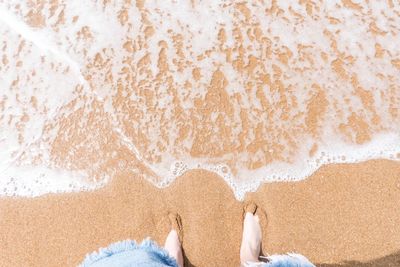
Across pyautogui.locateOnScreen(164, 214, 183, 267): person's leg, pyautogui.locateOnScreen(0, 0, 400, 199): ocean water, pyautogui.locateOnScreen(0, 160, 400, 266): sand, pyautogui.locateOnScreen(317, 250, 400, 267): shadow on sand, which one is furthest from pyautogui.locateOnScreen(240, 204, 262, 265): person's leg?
pyautogui.locateOnScreen(317, 250, 400, 267): shadow on sand

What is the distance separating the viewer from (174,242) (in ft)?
9.31

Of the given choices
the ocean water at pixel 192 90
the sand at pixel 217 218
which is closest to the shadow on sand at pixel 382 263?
the sand at pixel 217 218

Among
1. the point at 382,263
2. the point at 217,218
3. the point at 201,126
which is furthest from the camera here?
the point at 201,126

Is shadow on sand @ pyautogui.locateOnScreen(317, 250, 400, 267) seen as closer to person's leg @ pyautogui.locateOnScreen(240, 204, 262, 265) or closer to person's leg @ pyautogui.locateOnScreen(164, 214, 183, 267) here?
person's leg @ pyautogui.locateOnScreen(240, 204, 262, 265)

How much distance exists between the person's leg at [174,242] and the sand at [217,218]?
0.05 metres

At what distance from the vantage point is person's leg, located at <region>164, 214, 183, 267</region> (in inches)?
110

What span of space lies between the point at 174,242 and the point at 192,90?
3.58 feet

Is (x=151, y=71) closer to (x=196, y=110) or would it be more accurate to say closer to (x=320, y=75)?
(x=196, y=110)

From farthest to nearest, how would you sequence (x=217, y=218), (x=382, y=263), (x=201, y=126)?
(x=201, y=126) < (x=217, y=218) < (x=382, y=263)

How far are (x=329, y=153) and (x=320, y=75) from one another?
0.59 m

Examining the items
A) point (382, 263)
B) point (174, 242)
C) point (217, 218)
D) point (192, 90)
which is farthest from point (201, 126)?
point (382, 263)

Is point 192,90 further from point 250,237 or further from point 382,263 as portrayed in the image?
point 382,263

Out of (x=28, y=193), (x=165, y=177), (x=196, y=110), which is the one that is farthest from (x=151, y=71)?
(x=28, y=193)

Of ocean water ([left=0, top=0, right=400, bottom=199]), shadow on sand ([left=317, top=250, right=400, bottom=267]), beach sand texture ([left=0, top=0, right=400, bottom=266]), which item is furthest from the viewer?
ocean water ([left=0, top=0, right=400, bottom=199])
